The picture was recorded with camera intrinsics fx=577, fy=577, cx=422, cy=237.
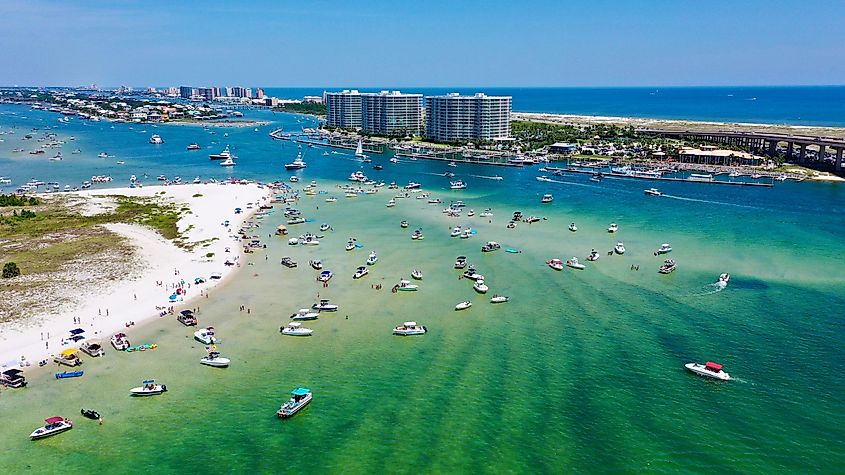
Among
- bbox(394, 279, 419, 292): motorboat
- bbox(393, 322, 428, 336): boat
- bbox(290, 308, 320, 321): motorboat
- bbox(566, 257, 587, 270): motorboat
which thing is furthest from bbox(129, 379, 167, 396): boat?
bbox(566, 257, 587, 270): motorboat

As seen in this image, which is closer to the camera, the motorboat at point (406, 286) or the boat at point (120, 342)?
the boat at point (120, 342)

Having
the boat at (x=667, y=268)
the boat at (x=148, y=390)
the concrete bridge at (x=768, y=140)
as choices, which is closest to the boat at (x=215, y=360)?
the boat at (x=148, y=390)

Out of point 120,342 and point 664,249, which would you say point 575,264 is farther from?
point 120,342

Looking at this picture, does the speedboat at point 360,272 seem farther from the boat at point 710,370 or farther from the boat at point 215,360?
the boat at point 710,370

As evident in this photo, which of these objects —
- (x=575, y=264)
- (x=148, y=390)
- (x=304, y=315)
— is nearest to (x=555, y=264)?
(x=575, y=264)

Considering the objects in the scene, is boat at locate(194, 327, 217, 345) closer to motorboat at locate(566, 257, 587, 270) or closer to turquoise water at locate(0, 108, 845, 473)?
turquoise water at locate(0, 108, 845, 473)

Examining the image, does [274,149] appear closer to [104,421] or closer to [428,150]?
[428,150]
